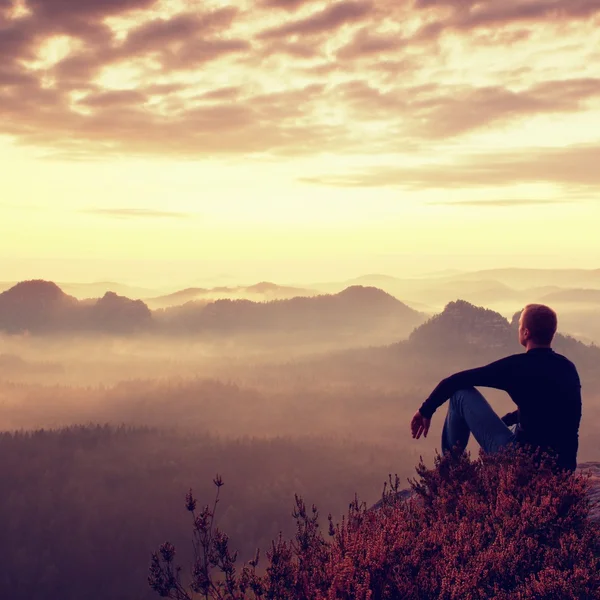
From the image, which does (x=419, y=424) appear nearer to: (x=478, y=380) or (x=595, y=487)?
(x=478, y=380)

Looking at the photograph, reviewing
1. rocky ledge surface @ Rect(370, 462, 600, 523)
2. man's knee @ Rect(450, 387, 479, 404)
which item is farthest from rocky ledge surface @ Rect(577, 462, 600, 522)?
man's knee @ Rect(450, 387, 479, 404)

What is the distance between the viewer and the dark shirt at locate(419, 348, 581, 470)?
7.33 meters

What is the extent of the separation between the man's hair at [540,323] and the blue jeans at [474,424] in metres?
0.91

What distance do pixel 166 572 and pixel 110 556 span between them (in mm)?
171225

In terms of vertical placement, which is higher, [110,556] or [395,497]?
[395,497]

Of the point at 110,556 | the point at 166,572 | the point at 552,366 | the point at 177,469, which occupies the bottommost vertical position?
the point at 110,556

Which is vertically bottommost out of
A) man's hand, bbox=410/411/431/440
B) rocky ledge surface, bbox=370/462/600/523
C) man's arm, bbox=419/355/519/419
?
rocky ledge surface, bbox=370/462/600/523

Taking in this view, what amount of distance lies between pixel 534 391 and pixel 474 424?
0.79 m

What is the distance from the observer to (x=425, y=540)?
579 cm

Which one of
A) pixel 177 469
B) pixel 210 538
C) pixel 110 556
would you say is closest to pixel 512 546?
pixel 210 538

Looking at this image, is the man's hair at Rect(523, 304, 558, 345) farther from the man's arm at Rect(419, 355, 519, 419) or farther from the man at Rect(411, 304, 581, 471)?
the man's arm at Rect(419, 355, 519, 419)

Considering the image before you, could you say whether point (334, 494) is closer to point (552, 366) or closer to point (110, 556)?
point (110, 556)

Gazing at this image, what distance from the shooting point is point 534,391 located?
741 cm

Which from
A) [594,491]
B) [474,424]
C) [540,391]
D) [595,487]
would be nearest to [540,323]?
Result: [540,391]
